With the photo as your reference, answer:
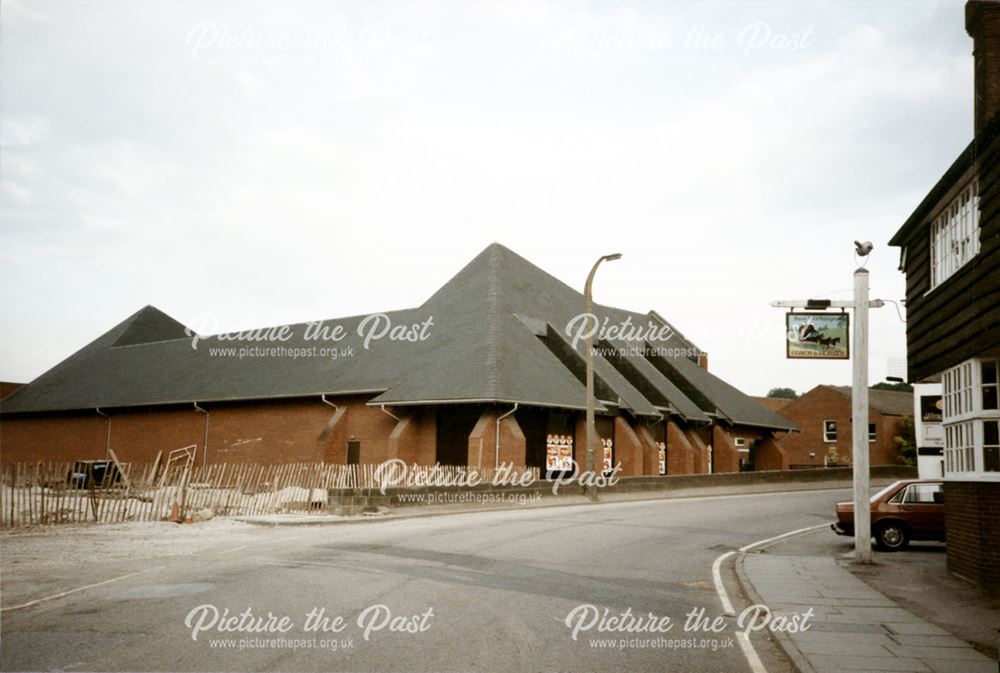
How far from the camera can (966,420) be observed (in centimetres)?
1310

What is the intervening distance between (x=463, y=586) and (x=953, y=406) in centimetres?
877

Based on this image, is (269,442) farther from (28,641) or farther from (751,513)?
(28,641)

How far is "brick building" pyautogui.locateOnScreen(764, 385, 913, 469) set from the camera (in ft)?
226

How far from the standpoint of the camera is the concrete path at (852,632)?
7496mm

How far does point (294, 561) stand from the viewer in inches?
513

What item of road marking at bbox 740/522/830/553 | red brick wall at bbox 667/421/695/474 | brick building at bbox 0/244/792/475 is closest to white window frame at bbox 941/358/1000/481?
road marking at bbox 740/522/830/553

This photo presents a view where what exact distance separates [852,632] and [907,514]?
966 centimetres

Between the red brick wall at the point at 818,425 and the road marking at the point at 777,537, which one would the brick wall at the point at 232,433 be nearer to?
the road marking at the point at 777,537

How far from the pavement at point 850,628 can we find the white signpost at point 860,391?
733 millimetres

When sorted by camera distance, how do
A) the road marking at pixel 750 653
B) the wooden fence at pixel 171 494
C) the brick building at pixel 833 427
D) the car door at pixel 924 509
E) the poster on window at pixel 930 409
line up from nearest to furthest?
the road marking at pixel 750 653 → the car door at pixel 924 509 → the wooden fence at pixel 171 494 → the poster on window at pixel 930 409 → the brick building at pixel 833 427

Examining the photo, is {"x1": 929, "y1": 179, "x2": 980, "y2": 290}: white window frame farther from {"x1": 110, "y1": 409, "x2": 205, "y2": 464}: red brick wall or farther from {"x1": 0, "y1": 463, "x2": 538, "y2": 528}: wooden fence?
{"x1": 110, "y1": 409, "x2": 205, "y2": 464}: red brick wall

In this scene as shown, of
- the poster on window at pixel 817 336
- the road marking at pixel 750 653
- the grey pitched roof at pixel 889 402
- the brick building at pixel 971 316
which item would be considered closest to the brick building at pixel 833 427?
the grey pitched roof at pixel 889 402

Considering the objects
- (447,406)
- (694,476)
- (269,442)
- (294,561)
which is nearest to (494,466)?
(447,406)

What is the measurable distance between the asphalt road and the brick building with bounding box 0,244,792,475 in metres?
16.8
